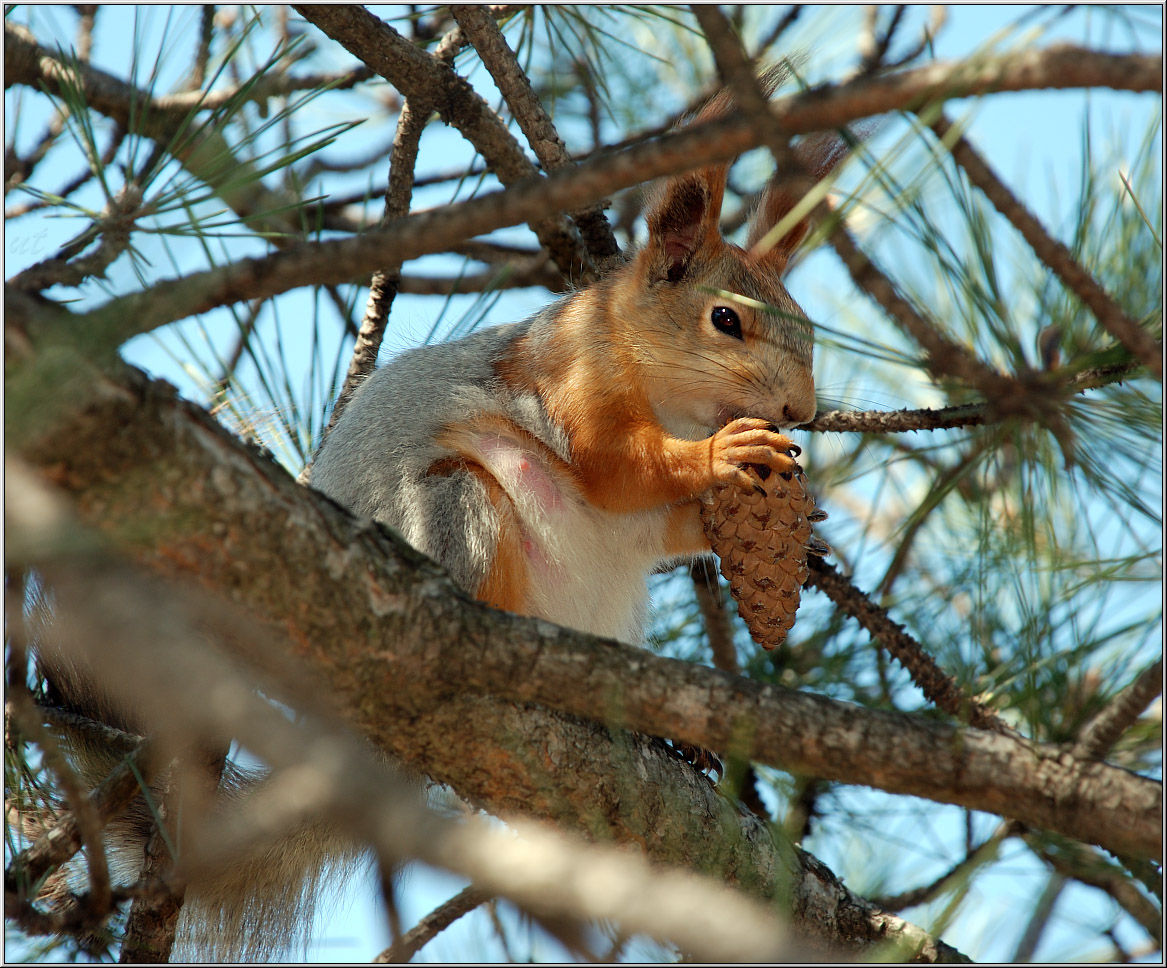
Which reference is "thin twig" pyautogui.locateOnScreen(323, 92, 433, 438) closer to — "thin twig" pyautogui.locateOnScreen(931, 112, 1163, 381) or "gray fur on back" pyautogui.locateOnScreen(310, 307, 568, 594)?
"gray fur on back" pyautogui.locateOnScreen(310, 307, 568, 594)

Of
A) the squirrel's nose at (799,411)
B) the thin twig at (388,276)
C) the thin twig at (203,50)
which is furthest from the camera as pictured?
the thin twig at (203,50)

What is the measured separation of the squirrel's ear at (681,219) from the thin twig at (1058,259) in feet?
3.70

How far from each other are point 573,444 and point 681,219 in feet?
1.84

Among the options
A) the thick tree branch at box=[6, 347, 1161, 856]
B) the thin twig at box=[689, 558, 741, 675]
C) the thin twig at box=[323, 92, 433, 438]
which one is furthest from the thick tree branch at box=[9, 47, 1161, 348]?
the thin twig at box=[689, 558, 741, 675]

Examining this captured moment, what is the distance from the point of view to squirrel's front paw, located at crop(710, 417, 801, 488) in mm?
1735

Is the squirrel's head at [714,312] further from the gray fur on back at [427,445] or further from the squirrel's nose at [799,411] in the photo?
the gray fur on back at [427,445]

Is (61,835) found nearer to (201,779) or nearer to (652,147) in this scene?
(201,779)

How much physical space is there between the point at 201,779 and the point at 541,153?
135 cm

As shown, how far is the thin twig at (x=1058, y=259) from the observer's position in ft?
3.13

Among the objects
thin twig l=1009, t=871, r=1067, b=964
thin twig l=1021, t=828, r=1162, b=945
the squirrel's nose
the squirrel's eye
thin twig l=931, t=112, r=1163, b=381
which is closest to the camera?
thin twig l=931, t=112, r=1163, b=381

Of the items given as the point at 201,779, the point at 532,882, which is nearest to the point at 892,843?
the point at 201,779

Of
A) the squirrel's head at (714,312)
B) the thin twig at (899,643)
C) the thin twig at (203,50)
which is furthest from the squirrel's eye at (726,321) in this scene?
the thin twig at (203,50)

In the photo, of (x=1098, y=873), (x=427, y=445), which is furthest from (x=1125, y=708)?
(x=427, y=445)

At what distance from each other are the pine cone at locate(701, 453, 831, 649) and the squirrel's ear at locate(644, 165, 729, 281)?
2.01ft
